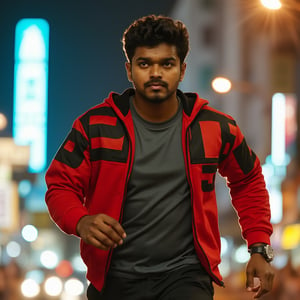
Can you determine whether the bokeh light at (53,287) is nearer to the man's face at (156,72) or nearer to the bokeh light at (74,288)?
the bokeh light at (74,288)

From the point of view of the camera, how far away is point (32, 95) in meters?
80.1

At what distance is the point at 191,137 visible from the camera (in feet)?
14.9

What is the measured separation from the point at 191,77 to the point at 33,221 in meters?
26.1

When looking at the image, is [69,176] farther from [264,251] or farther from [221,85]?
[221,85]

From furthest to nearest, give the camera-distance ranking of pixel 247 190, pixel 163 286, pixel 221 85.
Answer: pixel 221 85, pixel 247 190, pixel 163 286

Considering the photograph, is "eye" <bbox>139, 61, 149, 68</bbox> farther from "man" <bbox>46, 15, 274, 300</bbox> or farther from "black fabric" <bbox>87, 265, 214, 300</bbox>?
"black fabric" <bbox>87, 265, 214, 300</bbox>

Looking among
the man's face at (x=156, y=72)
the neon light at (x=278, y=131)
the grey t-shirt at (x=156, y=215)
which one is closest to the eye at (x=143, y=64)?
the man's face at (x=156, y=72)

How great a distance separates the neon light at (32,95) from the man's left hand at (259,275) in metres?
68.7

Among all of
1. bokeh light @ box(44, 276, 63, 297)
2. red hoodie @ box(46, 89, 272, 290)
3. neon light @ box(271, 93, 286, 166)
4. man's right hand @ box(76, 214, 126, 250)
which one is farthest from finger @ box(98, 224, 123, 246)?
bokeh light @ box(44, 276, 63, 297)

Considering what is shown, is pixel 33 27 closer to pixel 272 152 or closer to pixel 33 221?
pixel 33 221

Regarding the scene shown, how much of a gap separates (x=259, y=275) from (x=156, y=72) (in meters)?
1.10

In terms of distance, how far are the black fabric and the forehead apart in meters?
1.03

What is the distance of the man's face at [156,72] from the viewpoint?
4.40 m

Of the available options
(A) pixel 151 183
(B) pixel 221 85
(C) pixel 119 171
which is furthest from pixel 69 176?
(B) pixel 221 85
